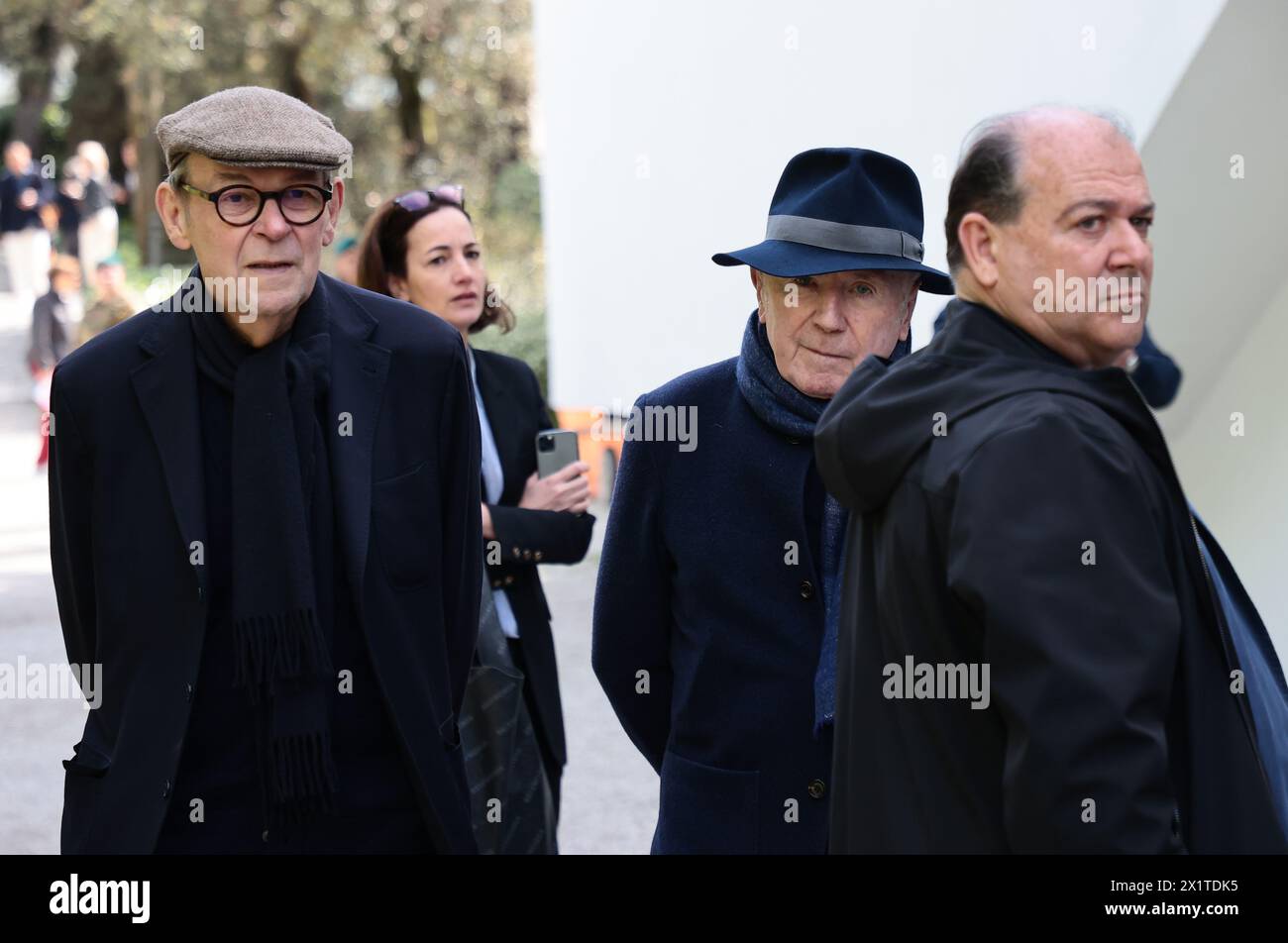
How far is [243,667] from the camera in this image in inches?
108

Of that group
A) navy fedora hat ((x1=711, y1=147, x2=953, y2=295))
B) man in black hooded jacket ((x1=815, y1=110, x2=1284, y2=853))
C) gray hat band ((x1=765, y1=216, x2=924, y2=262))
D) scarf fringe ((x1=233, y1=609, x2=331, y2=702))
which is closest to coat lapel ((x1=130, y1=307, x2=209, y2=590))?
scarf fringe ((x1=233, y1=609, x2=331, y2=702))

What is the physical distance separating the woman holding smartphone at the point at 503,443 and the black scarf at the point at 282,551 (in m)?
1.11

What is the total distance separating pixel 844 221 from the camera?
115 inches

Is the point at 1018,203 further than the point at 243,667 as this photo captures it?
No

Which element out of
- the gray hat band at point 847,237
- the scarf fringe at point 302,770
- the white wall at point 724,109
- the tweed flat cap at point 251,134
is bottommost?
the scarf fringe at point 302,770

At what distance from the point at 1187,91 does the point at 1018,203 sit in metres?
4.03

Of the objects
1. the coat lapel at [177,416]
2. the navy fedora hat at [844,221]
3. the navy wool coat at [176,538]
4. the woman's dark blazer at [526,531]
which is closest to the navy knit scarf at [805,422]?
the navy fedora hat at [844,221]

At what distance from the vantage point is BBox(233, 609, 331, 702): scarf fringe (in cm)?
272

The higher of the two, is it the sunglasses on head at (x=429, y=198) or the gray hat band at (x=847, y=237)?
the sunglasses on head at (x=429, y=198)

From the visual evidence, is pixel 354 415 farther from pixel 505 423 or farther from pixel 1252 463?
pixel 1252 463

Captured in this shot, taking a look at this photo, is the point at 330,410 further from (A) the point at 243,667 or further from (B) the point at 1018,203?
(B) the point at 1018,203

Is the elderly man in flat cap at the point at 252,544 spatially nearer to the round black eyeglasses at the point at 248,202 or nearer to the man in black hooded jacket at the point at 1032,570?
the round black eyeglasses at the point at 248,202

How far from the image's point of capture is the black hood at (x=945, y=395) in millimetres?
1920
